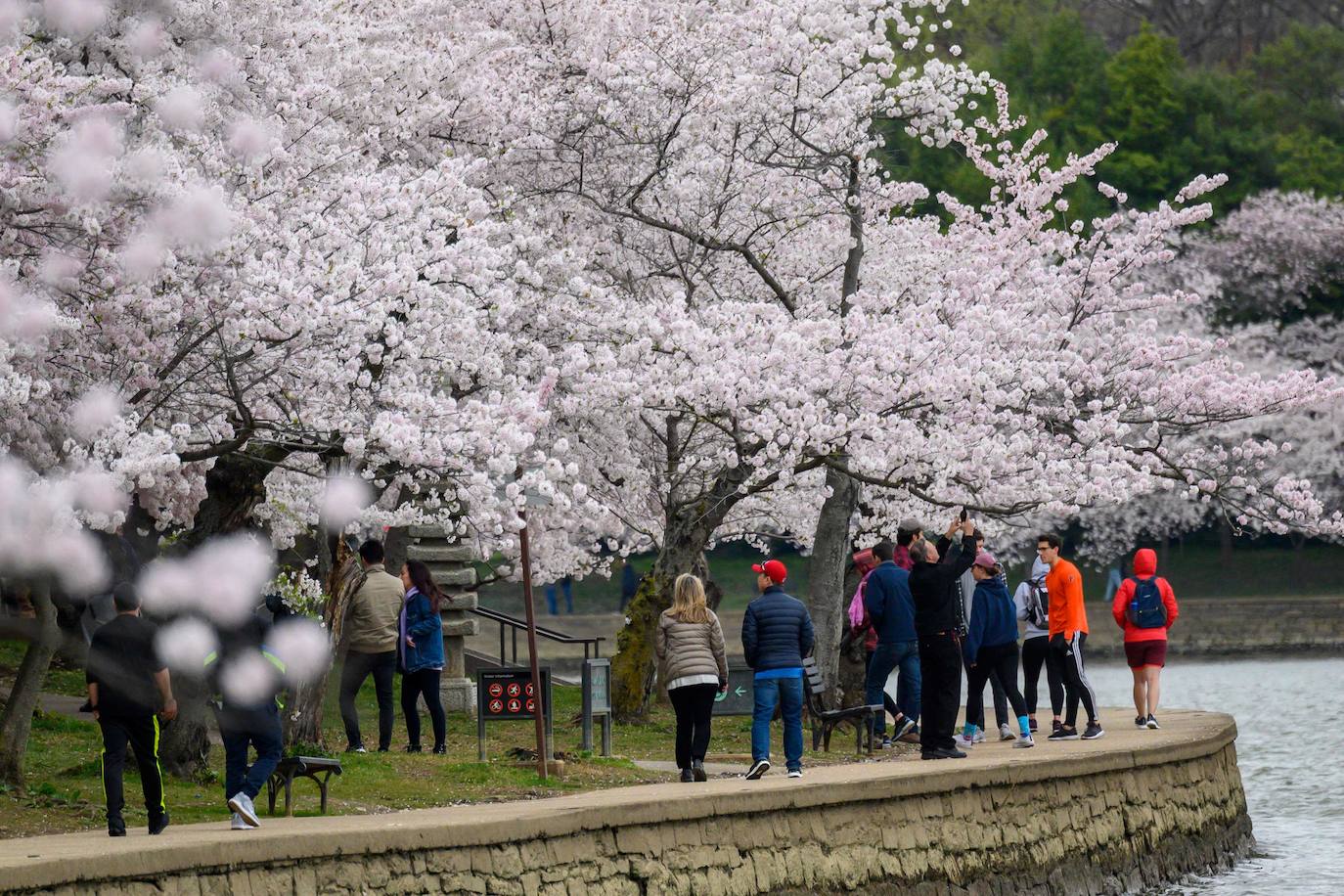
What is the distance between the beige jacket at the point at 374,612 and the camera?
15742 millimetres

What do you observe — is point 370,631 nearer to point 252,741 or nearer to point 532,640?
point 532,640

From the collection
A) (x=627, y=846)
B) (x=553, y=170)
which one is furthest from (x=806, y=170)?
(x=627, y=846)

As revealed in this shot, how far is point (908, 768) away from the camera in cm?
1331

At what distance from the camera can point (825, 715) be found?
16.7 meters

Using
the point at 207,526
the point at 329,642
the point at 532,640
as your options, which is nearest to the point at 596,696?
the point at 532,640

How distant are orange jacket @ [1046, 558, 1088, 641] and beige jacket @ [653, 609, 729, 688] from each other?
3.99m

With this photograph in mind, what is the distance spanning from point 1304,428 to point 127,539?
3904cm

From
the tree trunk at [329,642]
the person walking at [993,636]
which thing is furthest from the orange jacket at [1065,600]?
the tree trunk at [329,642]

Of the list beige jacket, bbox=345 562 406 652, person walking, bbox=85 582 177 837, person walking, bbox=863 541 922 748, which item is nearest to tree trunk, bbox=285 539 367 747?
beige jacket, bbox=345 562 406 652

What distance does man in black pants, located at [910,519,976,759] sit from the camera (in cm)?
1411

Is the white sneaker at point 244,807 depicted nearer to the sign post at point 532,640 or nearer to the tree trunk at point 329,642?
the sign post at point 532,640

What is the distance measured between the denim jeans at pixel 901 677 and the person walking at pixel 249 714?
6613 millimetres

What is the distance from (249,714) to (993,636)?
288 inches

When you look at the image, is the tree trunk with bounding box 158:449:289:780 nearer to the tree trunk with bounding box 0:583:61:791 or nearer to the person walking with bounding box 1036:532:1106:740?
the tree trunk with bounding box 0:583:61:791
